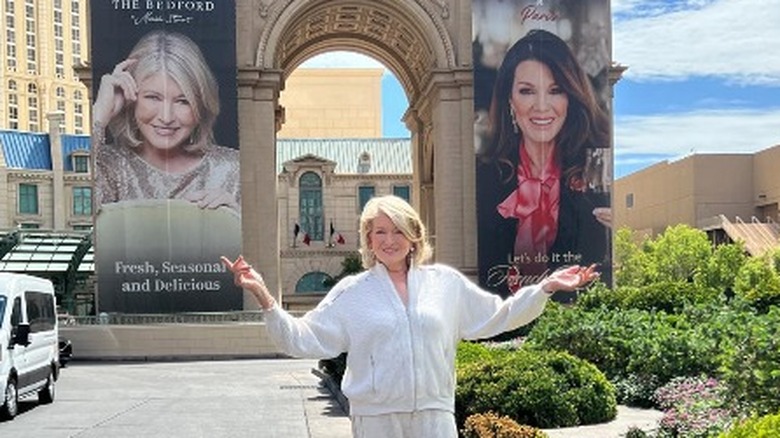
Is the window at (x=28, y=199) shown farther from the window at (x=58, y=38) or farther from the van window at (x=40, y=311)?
the window at (x=58, y=38)

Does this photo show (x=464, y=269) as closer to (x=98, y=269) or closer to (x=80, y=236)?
(x=98, y=269)

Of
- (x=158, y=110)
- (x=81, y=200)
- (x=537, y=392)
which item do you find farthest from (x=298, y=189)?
(x=537, y=392)

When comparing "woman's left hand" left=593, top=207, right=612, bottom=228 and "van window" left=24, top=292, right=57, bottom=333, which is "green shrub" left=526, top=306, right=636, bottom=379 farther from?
"woman's left hand" left=593, top=207, right=612, bottom=228

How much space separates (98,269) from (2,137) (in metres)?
39.1

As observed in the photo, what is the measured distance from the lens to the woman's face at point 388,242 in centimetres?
542

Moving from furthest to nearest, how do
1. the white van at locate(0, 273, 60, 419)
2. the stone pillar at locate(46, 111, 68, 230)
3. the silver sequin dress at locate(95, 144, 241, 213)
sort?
the stone pillar at locate(46, 111, 68, 230) → the silver sequin dress at locate(95, 144, 241, 213) → the white van at locate(0, 273, 60, 419)

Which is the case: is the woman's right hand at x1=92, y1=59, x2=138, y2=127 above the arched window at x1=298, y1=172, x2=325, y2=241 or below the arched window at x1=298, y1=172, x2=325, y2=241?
above

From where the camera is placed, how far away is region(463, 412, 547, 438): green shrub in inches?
364

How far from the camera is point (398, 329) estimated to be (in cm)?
524

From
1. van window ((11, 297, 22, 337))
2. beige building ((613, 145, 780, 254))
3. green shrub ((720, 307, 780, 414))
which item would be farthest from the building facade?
green shrub ((720, 307, 780, 414))

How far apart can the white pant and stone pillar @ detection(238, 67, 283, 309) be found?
33.5m

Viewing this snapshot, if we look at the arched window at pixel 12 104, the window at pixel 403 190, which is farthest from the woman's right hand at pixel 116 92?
the arched window at pixel 12 104

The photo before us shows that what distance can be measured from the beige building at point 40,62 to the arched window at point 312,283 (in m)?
69.2

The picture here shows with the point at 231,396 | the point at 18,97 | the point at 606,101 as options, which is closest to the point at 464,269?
the point at 606,101
